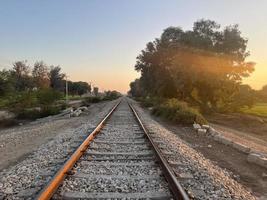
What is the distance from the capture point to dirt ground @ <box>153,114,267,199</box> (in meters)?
6.50

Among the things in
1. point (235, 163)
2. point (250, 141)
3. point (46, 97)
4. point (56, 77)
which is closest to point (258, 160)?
point (235, 163)

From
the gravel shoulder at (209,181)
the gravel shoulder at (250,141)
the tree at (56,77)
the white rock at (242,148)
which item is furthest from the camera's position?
the tree at (56,77)

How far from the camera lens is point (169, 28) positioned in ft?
159

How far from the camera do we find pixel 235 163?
27.5ft

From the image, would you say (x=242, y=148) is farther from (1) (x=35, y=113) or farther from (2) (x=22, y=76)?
(2) (x=22, y=76)

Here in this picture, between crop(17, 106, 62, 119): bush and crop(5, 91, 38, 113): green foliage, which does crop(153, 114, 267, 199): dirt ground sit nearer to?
crop(17, 106, 62, 119): bush

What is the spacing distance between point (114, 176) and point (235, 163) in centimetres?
382

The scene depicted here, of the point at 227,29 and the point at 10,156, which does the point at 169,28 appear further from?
the point at 10,156

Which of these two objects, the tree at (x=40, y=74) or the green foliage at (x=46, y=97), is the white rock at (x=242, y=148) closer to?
the green foliage at (x=46, y=97)

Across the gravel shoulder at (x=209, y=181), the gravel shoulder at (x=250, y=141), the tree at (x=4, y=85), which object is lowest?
the gravel shoulder at (x=250, y=141)

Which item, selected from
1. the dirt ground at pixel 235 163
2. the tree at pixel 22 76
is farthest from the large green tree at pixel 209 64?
the tree at pixel 22 76

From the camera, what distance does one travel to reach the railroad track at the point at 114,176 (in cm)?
507

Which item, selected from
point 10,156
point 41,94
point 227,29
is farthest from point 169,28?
point 10,156

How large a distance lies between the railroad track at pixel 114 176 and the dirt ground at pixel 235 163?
1718 millimetres
